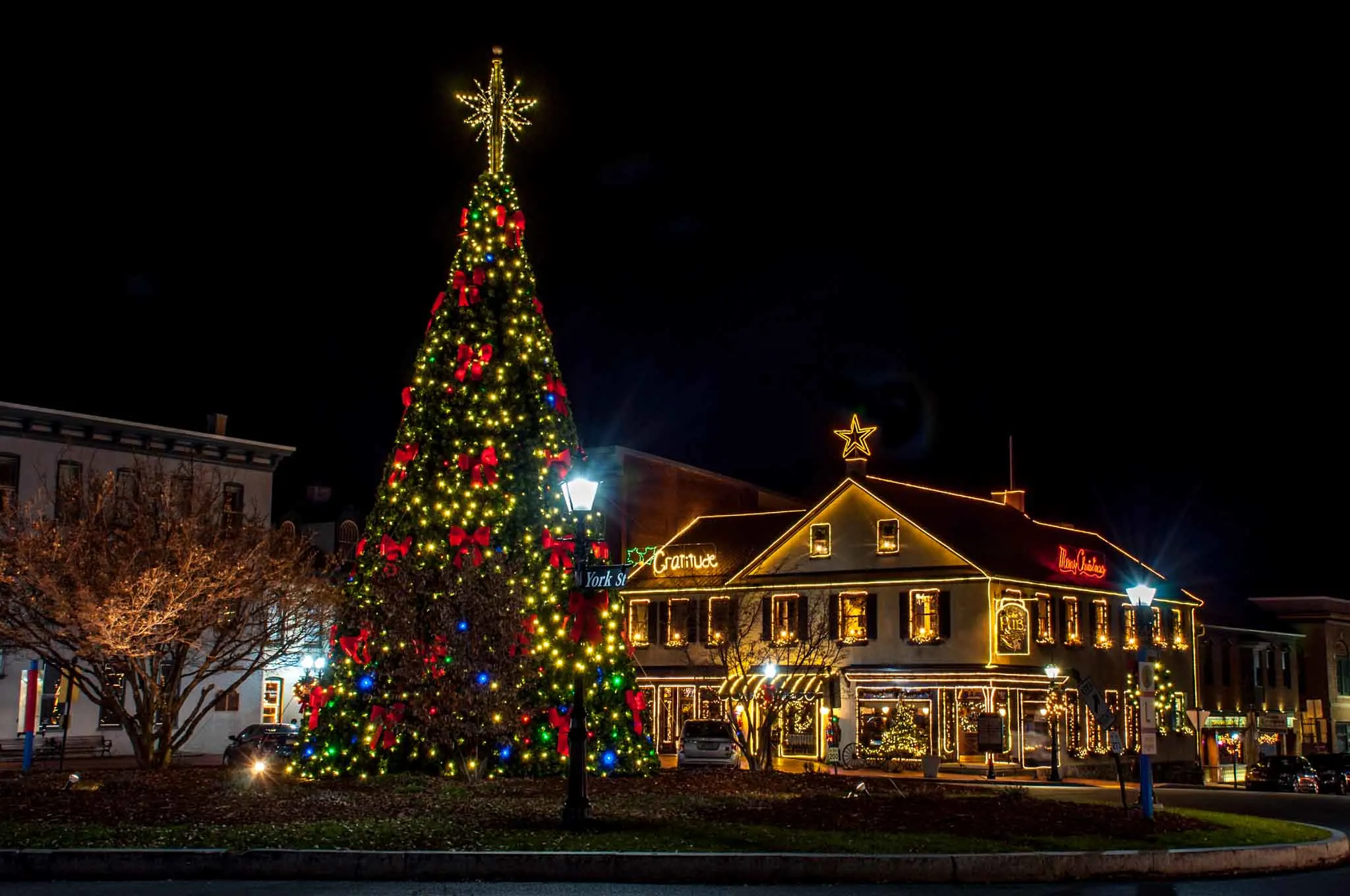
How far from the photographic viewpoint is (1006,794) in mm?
24828

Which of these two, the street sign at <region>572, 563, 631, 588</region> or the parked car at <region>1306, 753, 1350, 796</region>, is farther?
the parked car at <region>1306, 753, 1350, 796</region>

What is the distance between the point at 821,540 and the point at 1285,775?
17728 mm

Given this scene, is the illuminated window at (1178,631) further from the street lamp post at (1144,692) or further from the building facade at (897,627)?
the street lamp post at (1144,692)

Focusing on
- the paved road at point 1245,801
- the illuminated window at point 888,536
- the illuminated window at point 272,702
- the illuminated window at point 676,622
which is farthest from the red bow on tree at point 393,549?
the illuminated window at point 676,622

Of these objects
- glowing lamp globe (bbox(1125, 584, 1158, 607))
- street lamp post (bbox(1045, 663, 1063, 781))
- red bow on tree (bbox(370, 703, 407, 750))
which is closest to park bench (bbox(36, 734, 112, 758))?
red bow on tree (bbox(370, 703, 407, 750))

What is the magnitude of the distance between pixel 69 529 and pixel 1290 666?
6141cm

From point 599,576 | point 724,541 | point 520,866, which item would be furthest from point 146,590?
point 724,541

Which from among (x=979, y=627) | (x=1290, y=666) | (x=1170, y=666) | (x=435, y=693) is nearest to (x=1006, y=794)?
(x=435, y=693)

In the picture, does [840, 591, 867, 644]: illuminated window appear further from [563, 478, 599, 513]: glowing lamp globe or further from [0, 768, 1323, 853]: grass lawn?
[563, 478, 599, 513]: glowing lamp globe

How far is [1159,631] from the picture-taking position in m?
57.1

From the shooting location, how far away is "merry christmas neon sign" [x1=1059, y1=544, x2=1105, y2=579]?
50.8 m

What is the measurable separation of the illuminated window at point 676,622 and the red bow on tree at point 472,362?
2972 cm

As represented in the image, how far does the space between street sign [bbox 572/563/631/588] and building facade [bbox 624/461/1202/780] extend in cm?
2515

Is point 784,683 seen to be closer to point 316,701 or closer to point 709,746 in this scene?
point 709,746
